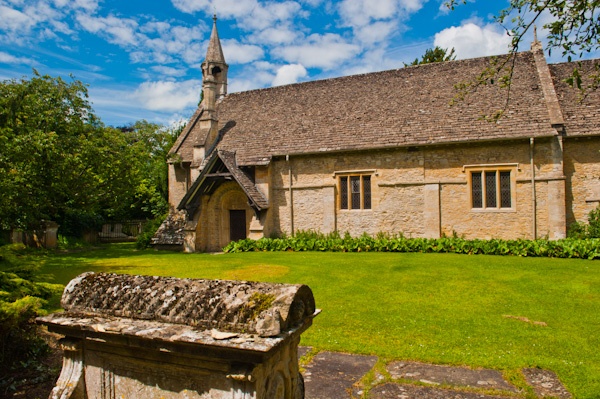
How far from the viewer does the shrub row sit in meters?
15.8

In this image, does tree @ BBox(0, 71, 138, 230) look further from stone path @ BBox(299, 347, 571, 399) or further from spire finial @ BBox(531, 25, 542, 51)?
spire finial @ BBox(531, 25, 542, 51)

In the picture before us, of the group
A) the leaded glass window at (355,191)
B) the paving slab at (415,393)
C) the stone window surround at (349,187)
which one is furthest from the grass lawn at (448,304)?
the leaded glass window at (355,191)

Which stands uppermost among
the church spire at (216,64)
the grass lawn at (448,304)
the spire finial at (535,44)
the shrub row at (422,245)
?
the church spire at (216,64)

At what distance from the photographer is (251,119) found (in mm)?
25500

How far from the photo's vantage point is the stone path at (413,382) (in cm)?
471

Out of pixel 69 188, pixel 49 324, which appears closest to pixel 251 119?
pixel 69 188

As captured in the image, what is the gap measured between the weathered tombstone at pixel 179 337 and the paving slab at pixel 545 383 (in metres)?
2.96

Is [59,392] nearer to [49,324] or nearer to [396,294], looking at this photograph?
[49,324]

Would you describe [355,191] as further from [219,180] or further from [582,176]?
[582,176]

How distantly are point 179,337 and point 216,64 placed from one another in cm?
2765

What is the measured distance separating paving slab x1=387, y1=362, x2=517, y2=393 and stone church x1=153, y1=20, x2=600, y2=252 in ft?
47.8

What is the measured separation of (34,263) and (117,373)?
3.74 metres

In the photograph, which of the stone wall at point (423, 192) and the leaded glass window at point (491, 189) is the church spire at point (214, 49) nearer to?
the stone wall at point (423, 192)

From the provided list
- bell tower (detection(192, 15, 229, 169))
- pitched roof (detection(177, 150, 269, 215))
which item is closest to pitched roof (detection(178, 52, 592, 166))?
bell tower (detection(192, 15, 229, 169))
